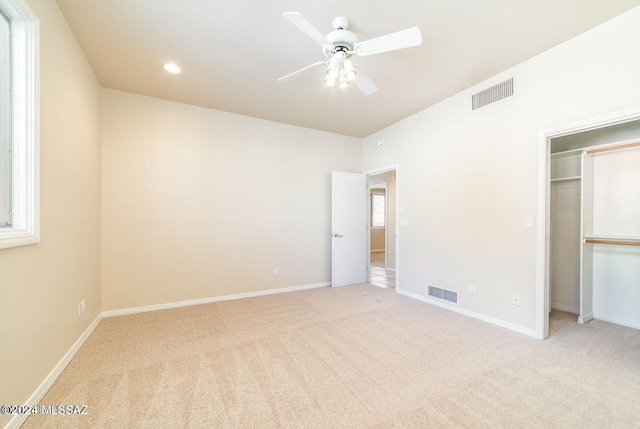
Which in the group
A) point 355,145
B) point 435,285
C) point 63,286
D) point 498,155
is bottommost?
point 435,285

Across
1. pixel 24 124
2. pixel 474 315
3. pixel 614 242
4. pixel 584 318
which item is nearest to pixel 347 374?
pixel 474 315

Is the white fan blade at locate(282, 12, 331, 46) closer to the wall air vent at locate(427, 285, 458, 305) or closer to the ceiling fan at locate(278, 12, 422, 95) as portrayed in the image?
the ceiling fan at locate(278, 12, 422, 95)

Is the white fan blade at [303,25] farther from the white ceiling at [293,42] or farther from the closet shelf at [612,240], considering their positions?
the closet shelf at [612,240]

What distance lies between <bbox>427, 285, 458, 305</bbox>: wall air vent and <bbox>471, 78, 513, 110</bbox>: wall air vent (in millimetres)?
2391

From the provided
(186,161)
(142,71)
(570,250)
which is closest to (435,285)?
(570,250)

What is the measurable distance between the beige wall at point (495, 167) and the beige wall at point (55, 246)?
13.2 ft

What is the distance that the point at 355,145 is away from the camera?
514 cm

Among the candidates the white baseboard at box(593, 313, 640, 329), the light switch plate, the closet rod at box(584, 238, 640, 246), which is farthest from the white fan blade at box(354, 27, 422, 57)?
the white baseboard at box(593, 313, 640, 329)

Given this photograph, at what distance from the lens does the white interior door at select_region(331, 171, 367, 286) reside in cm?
468

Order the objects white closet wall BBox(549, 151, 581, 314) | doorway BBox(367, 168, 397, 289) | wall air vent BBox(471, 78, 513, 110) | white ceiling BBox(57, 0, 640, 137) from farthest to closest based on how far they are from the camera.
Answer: doorway BBox(367, 168, 397, 289) → white closet wall BBox(549, 151, 581, 314) → wall air vent BBox(471, 78, 513, 110) → white ceiling BBox(57, 0, 640, 137)

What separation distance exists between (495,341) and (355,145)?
3847mm

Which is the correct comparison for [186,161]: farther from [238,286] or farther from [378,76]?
[378,76]

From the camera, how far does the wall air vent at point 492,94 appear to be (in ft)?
9.30

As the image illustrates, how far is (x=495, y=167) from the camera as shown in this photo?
298 centimetres
